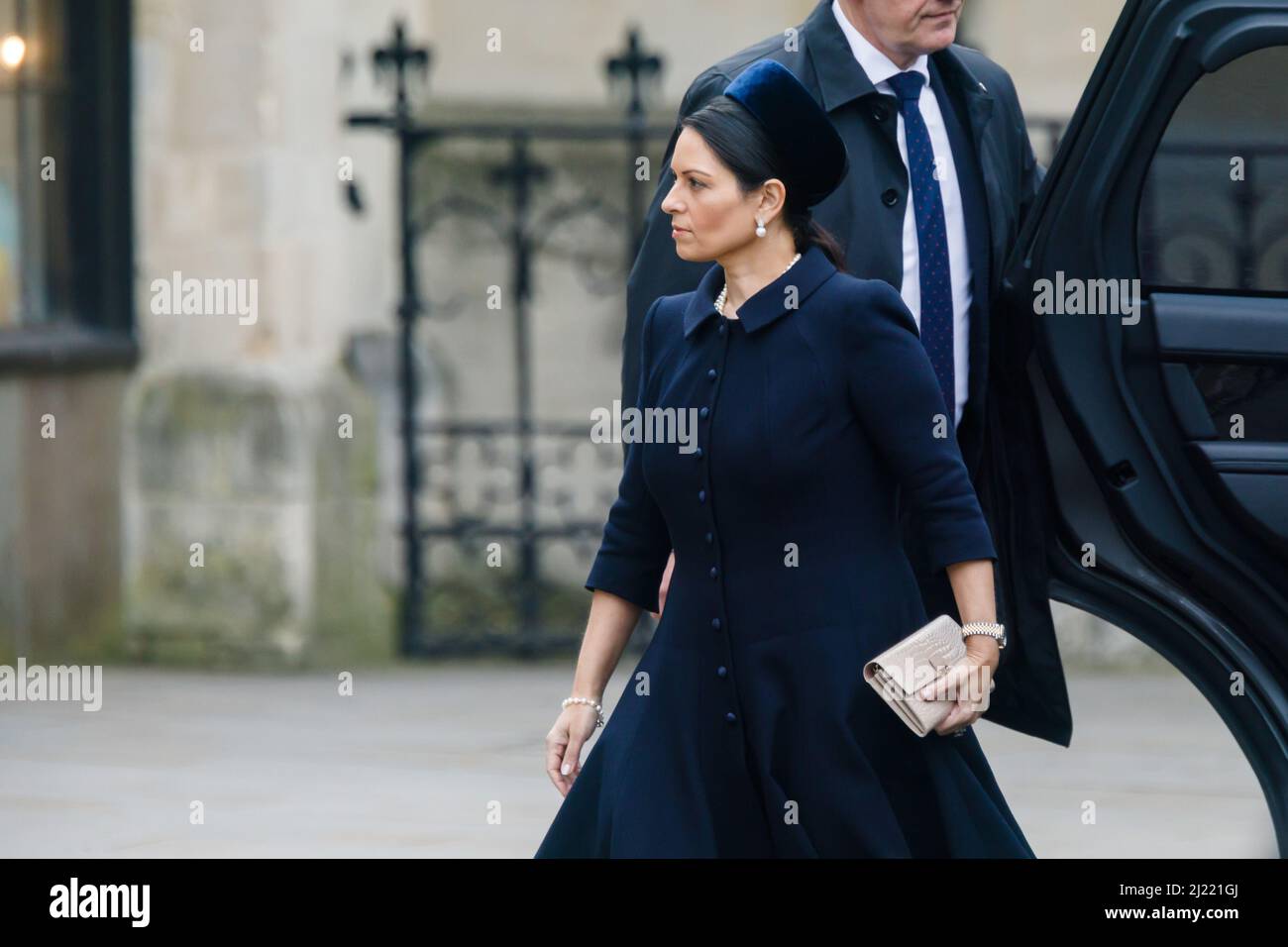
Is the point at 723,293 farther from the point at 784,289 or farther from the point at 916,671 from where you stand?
the point at 916,671

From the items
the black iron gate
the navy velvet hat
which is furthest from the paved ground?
the navy velvet hat

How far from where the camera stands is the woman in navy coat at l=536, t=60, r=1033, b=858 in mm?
3750

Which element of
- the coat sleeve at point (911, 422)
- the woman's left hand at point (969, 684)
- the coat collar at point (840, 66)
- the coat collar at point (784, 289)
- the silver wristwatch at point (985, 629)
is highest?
the coat collar at point (840, 66)

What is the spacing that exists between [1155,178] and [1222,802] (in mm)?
3293

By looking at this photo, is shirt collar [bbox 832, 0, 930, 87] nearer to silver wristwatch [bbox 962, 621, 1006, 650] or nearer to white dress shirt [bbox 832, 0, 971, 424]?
white dress shirt [bbox 832, 0, 971, 424]

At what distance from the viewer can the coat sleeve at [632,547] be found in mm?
4027

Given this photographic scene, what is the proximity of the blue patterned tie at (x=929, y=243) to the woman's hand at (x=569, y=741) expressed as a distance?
834 millimetres

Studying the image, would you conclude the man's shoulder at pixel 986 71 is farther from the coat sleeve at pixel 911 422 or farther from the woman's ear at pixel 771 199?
the coat sleeve at pixel 911 422

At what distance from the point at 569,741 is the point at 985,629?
0.71 m

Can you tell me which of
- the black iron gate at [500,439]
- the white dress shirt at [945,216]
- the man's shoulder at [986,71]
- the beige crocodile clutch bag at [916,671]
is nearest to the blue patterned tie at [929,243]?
the white dress shirt at [945,216]

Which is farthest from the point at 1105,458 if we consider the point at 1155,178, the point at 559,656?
the point at 559,656

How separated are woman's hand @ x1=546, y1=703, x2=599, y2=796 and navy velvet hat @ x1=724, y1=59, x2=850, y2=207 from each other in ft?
3.01

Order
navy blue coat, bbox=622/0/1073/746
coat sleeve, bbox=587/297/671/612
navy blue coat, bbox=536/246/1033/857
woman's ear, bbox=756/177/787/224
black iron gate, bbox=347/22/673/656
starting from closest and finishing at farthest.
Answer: navy blue coat, bbox=536/246/1033/857 → woman's ear, bbox=756/177/787/224 → coat sleeve, bbox=587/297/671/612 → navy blue coat, bbox=622/0/1073/746 → black iron gate, bbox=347/22/673/656

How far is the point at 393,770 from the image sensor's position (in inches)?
288
